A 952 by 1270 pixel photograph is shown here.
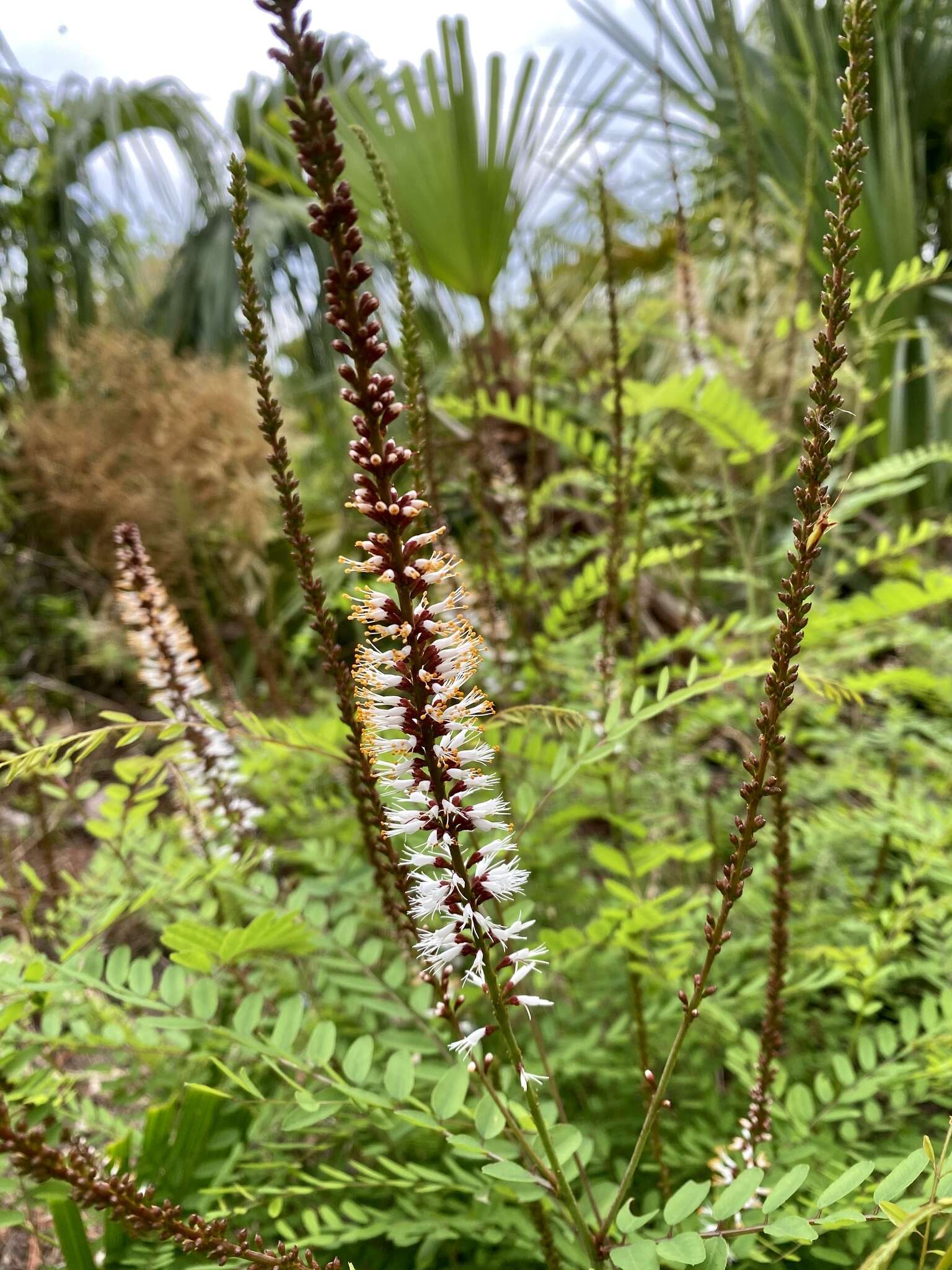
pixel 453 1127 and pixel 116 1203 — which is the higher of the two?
pixel 116 1203

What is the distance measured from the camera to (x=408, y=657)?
55 cm

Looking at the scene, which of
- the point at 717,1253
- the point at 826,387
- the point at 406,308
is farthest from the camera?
the point at 406,308

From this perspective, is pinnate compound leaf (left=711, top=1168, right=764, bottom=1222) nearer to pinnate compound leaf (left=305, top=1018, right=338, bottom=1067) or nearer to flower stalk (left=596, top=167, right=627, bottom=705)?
pinnate compound leaf (left=305, top=1018, right=338, bottom=1067)

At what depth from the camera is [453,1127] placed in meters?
0.80

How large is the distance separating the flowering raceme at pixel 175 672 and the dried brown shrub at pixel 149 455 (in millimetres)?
1698

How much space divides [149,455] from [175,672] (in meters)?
2.66

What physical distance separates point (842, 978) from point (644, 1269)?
0.70m

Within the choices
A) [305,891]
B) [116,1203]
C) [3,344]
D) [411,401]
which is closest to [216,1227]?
[116,1203]

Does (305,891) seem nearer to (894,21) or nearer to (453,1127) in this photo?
(453,1127)

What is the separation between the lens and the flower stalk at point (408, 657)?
0.48m

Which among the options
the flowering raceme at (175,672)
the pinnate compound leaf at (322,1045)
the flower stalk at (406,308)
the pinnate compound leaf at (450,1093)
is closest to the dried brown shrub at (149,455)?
the flowering raceme at (175,672)

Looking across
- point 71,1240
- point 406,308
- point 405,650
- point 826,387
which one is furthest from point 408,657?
point 71,1240

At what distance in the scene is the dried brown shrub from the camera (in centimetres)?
336

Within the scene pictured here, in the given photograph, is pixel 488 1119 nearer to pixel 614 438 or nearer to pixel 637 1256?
pixel 637 1256
